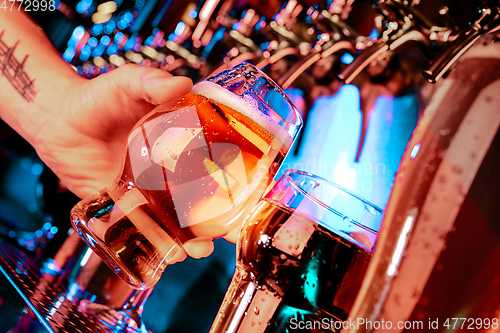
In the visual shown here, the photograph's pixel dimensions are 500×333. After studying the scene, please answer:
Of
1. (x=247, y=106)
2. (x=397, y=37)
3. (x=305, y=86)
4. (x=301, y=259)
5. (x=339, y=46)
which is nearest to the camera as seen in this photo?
(x=301, y=259)

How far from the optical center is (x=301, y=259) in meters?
0.38

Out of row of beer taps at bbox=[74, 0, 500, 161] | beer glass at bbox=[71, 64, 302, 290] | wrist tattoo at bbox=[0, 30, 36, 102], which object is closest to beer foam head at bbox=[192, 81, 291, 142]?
beer glass at bbox=[71, 64, 302, 290]

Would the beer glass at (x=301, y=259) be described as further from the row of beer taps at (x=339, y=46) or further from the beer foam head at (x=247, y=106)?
the row of beer taps at (x=339, y=46)

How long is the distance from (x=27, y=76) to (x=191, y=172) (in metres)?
0.75

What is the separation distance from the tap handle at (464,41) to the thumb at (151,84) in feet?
1.56

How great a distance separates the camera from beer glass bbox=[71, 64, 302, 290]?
462mm

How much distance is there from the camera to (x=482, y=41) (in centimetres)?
23

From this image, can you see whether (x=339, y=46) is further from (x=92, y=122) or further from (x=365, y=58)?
(x=92, y=122)

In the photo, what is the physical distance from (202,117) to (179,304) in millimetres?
702

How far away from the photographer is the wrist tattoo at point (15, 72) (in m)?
0.87

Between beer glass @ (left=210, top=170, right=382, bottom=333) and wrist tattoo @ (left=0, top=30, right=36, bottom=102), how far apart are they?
83cm

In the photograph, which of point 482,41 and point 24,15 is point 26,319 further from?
point 24,15

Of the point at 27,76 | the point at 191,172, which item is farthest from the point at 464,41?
the point at 27,76

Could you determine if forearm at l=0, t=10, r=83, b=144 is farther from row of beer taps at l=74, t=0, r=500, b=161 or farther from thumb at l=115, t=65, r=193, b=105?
row of beer taps at l=74, t=0, r=500, b=161
